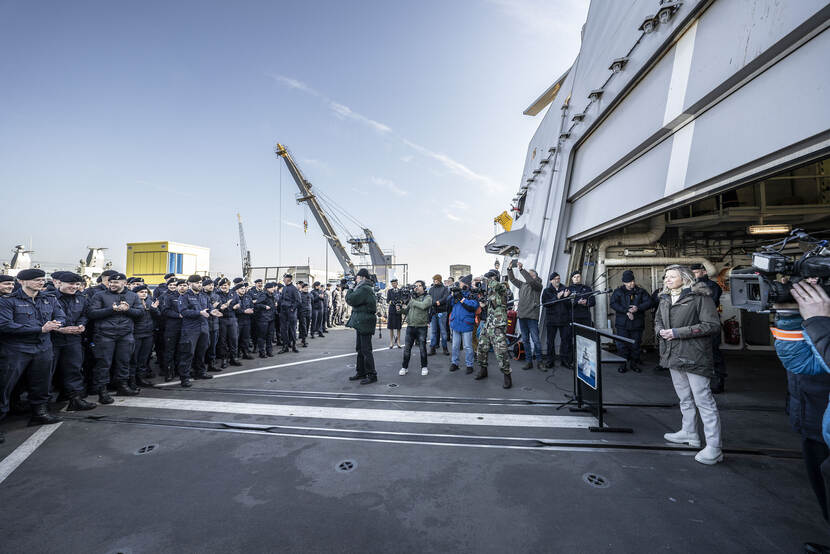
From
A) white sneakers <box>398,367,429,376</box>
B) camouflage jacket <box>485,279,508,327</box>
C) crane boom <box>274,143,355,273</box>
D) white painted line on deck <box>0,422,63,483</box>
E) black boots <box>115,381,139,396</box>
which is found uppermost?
crane boom <box>274,143,355,273</box>

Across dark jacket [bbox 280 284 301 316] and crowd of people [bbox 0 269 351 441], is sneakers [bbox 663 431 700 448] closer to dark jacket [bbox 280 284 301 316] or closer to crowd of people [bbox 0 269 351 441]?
crowd of people [bbox 0 269 351 441]

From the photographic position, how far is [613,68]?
4891mm

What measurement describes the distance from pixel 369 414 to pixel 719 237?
9.67 m

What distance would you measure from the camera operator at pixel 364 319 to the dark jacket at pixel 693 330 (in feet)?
12.5

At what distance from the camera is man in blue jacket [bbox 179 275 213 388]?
523 cm

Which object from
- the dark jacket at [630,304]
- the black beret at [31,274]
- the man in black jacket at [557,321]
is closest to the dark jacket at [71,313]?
the black beret at [31,274]

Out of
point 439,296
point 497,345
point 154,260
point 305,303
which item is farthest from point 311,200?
point 497,345

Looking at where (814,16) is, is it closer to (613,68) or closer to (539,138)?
(613,68)

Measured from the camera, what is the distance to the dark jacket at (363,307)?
5.07m

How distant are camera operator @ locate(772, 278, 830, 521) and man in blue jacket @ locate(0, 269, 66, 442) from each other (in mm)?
6557

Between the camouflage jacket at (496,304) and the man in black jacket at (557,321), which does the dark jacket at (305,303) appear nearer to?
the camouflage jacket at (496,304)

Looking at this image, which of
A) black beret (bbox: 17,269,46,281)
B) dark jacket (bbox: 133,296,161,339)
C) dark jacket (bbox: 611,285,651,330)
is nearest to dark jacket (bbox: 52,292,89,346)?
black beret (bbox: 17,269,46,281)

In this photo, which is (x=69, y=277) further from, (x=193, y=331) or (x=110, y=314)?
(x=193, y=331)

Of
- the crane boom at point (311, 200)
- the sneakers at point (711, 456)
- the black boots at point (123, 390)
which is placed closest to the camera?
the sneakers at point (711, 456)
